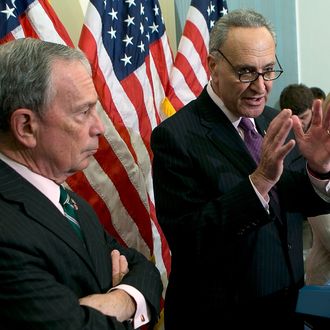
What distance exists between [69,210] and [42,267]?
9.2 inches

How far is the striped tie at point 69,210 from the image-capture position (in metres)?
1.18

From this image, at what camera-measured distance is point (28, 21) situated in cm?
200

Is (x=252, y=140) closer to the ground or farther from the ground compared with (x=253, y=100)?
closer to the ground

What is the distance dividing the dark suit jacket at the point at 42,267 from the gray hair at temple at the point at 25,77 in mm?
140

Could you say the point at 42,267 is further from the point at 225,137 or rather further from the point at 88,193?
the point at 88,193

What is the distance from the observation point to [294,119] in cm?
135

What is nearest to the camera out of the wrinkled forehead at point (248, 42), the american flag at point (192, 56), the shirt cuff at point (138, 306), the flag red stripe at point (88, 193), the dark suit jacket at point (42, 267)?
the dark suit jacket at point (42, 267)

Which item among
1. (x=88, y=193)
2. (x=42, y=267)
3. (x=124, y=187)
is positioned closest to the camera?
(x=42, y=267)

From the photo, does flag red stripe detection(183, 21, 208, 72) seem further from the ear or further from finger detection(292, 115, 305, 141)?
the ear

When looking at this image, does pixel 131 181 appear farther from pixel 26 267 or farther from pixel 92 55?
pixel 26 267

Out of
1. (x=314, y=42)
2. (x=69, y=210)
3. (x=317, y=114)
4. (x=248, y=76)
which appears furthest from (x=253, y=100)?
(x=314, y=42)

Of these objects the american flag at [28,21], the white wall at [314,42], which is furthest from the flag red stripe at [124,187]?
the white wall at [314,42]

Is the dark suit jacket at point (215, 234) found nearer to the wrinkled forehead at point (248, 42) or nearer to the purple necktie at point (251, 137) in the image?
the purple necktie at point (251, 137)

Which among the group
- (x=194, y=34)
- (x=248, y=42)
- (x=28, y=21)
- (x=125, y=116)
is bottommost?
(x=125, y=116)
